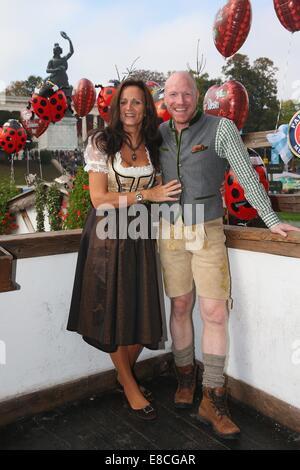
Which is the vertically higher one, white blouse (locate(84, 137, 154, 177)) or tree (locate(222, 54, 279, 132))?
tree (locate(222, 54, 279, 132))

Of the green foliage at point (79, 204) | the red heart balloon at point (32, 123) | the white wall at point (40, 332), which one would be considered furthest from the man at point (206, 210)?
the red heart balloon at point (32, 123)

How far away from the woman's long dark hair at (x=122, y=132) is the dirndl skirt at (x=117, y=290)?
0.37 m

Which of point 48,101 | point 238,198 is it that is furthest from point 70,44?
point 238,198

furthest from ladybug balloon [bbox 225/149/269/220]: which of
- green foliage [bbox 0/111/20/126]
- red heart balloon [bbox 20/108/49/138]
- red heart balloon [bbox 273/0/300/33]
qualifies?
green foliage [bbox 0/111/20/126]

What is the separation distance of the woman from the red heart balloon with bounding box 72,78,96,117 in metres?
8.57

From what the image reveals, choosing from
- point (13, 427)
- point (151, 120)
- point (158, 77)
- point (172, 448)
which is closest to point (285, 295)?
point (172, 448)

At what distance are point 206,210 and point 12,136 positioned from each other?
1036 cm

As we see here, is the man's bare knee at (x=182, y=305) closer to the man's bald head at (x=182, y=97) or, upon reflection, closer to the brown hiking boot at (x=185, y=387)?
the brown hiking boot at (x=185, y=387)

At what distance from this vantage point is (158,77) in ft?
161

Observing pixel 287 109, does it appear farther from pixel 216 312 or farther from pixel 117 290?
pixel 117 290

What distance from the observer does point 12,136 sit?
1173 centimetres

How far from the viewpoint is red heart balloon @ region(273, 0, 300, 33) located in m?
5.76

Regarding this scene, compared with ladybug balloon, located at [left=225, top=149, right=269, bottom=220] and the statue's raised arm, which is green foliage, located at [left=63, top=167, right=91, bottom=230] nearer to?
ladybug balloon, located at [left=225, top=149, right=269, bottom=220]

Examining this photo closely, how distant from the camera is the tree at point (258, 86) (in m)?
36.4
